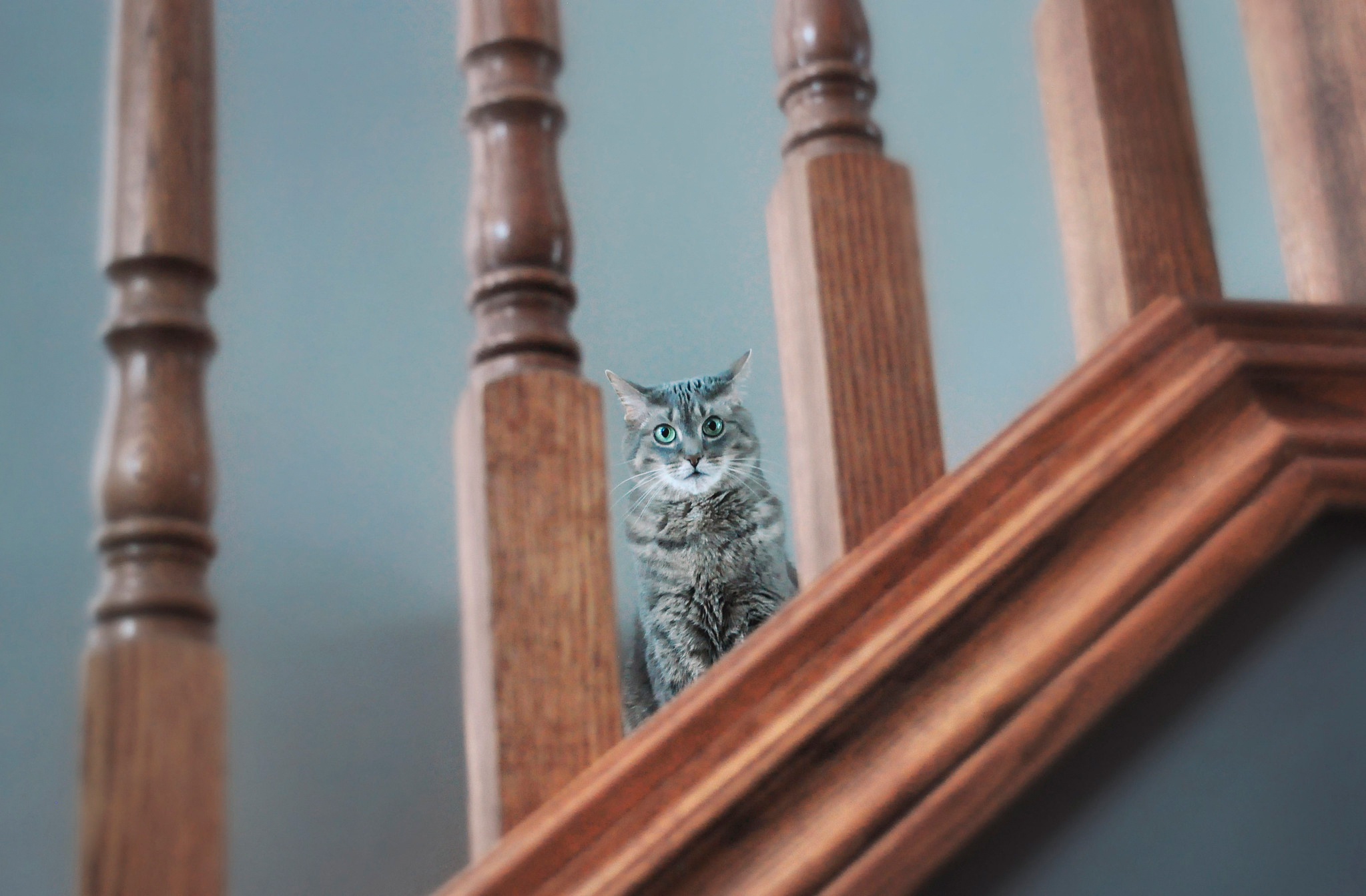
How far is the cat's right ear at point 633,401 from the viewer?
79.9 inches

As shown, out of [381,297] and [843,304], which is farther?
[381,297]

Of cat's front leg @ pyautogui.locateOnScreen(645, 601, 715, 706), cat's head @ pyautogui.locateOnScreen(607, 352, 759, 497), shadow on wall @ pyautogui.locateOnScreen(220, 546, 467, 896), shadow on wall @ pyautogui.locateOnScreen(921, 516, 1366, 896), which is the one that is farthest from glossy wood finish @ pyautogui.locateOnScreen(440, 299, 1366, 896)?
shadow on wall @ pyautogui.locateOnScreen(220, 546, 467, 896)

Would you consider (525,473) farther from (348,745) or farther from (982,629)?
(348,745)

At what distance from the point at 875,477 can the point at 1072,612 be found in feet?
0.35

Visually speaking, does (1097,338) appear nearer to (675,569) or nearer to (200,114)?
(200,114)

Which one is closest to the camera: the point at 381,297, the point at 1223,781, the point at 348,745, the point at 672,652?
the point at 1223,781

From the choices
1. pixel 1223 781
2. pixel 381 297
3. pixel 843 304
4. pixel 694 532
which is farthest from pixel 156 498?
pixel 381 297

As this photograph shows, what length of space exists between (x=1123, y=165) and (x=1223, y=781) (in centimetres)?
28

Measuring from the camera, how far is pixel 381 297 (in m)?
2.61

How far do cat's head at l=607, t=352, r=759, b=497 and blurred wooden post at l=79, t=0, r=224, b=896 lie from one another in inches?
52.5

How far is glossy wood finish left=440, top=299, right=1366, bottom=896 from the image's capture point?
435mm

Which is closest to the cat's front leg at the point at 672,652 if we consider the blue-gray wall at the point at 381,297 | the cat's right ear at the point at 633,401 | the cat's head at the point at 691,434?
the cat's head at the point at 691,434

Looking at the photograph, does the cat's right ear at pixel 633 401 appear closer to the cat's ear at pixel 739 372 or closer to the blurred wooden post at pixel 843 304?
the cat's ear at pixel 739 372

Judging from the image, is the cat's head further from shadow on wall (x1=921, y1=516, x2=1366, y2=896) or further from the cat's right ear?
shadow on wall (x1=921, y1=516, x2=1366, y2=896)
